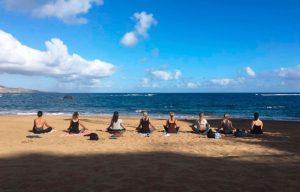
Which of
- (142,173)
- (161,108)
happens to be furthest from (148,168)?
(161,108)

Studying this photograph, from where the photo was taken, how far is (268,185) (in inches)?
172

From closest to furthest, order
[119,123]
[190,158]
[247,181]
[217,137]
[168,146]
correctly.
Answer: [247,181]
[190,158]
[168,146]
[217,137]
[119,123]

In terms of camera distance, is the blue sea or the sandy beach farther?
the blue sea

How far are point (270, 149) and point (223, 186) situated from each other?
4.76 metres

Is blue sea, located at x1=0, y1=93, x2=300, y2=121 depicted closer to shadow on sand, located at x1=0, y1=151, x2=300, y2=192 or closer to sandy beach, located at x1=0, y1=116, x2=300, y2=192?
sandy beach, located at x1=0, y1=116, x2=300, y2=192

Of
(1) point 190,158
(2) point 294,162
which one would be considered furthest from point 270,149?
(1) point 190,158

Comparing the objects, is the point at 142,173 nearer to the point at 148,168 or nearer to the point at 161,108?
the point at 148,168

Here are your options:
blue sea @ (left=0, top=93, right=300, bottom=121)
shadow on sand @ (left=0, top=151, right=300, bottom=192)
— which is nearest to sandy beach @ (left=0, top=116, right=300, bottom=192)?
shadow on sand @ (left=0, top=151, right=300, bottom=192)

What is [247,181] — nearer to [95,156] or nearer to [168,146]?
[168,146]

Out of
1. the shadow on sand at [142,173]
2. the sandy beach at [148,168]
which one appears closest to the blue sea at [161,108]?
the sandy beach at [148,168]

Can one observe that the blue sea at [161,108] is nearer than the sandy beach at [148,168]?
No

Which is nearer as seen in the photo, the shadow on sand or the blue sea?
Answer: the shadow on sand

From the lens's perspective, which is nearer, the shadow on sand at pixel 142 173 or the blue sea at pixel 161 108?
the shadow on sand at pixel 142 173

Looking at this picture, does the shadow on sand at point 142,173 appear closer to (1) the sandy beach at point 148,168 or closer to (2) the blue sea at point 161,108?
(1) the sandy beach at point 148,168
